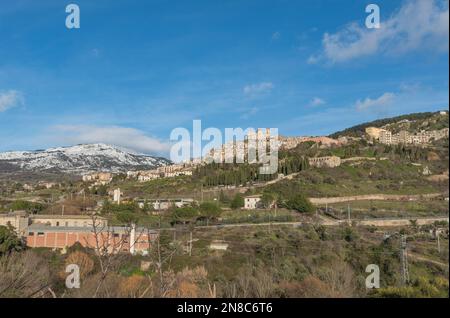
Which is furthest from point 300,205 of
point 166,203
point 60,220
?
point 60,220

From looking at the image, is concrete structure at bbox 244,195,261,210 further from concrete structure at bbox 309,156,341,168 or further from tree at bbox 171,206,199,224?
concrete structure at bbox 309,156,341,168

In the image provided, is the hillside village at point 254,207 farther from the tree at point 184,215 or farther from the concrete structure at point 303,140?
the concrete structure at point 303,140

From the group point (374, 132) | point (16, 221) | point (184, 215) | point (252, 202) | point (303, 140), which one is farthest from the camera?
point (303, 140)

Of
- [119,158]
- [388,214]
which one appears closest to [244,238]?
[388,214]

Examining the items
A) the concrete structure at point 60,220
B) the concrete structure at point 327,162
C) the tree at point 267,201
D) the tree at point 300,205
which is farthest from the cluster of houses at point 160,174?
the tree at point 300,205

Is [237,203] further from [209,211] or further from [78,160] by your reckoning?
[78,160]
